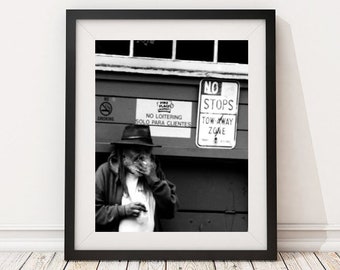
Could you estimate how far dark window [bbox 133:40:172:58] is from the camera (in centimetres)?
207

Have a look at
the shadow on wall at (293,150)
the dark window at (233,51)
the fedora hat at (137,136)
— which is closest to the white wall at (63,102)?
the shadow on wall at (293,150)

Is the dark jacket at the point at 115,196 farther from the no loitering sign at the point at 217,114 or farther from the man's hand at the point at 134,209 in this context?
the no loitering sign at the point at 217,114

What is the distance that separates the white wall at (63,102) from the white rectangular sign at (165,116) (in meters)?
0.33

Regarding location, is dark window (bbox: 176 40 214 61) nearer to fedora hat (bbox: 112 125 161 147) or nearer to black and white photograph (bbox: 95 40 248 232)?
black and white photograph (bbox: 95 40 248 232)

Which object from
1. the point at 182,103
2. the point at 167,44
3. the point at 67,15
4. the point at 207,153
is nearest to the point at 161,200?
the point at 207,153

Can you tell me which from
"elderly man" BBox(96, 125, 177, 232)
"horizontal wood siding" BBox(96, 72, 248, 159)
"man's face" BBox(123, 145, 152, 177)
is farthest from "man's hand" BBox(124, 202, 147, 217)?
"horizontal wood siding" BBox(96, 72, 248, 159)

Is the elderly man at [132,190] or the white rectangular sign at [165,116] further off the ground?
the white rectangular sign at [165,116]

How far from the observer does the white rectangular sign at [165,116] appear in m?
2.07

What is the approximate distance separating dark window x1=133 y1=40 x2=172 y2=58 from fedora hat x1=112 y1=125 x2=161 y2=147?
0.28m

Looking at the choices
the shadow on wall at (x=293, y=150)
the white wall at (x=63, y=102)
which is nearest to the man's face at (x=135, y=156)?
the white wall at (x=63, y=102)

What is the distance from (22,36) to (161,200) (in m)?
0.85

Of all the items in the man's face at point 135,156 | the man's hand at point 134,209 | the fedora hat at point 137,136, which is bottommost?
the man's hand at point 134,209

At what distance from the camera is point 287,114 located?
84.4 inches

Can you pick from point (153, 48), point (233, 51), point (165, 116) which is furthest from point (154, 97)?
point (233, 51)
